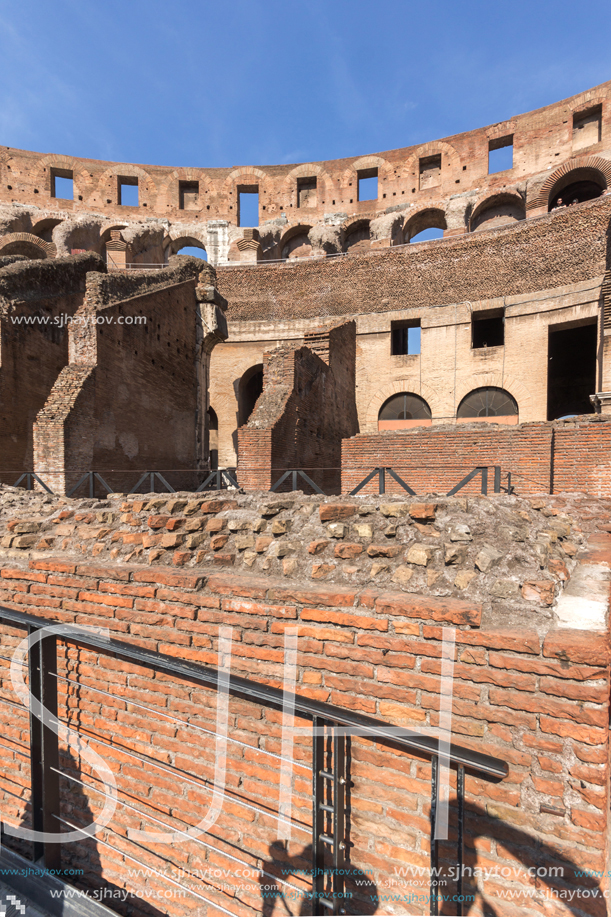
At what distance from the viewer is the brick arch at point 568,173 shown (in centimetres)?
2019

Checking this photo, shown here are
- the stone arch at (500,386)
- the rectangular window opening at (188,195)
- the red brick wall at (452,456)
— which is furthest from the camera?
the rectangular window opening at (188,195)

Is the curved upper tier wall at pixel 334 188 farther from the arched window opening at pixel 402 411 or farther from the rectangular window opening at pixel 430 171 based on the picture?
the arched window opening at pixel 402 411

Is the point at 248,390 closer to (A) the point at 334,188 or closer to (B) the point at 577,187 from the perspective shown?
(A) the point at 334,188

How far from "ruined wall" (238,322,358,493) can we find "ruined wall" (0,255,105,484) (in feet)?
17.3

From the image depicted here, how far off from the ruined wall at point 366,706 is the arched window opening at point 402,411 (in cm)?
1414

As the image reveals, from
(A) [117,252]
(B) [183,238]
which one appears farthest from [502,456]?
(B) [183,238]

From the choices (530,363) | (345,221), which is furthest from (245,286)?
(345,221)

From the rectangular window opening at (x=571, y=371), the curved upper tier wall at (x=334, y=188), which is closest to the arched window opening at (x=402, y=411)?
the rectangular window opening at (x=571, y=371)

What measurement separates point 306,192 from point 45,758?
3341 cm

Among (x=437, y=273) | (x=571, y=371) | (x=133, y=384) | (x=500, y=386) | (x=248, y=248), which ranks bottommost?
(x=133, y=384)

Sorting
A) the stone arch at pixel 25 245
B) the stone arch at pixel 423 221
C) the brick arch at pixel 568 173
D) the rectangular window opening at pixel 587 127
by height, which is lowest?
the stone arch at pixel 25 245

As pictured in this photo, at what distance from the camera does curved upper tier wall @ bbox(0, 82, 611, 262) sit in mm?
22953

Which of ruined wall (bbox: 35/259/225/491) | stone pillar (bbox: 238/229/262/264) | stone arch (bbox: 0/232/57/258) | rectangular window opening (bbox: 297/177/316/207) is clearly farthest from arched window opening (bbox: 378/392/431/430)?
stone arch (bbox: 0/232/57/258)

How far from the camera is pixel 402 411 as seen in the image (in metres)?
17.0
